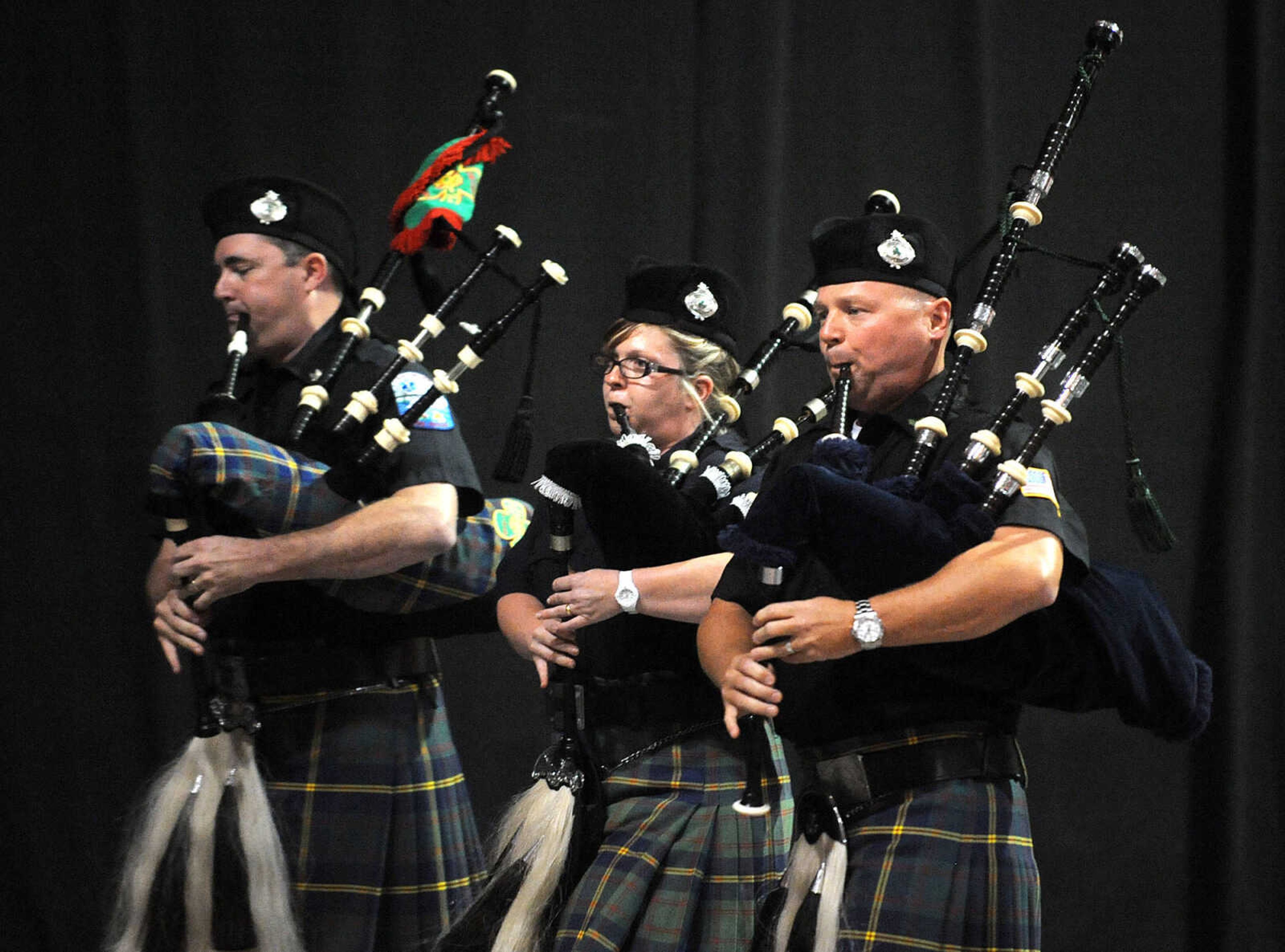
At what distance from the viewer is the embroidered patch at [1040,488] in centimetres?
191

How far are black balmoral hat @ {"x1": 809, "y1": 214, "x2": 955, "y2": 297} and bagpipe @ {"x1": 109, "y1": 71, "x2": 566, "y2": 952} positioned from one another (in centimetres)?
57

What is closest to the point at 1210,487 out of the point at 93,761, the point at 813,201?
the point at 813,201

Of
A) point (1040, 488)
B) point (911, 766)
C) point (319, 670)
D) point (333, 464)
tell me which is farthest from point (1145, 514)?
point (319, 670)

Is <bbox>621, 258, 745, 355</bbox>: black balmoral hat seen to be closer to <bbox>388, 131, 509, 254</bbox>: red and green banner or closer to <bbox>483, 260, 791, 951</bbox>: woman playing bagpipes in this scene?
<bbox>483, 260, 791, 951</bbox>: woman playing bagpipes

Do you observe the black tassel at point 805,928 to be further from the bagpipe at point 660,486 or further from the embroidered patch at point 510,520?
the embroidered patch at point 510,520

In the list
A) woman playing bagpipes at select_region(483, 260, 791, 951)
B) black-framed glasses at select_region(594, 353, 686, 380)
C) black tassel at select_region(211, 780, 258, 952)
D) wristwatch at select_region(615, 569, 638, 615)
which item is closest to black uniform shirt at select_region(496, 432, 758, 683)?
woman playing bagpipes at select_region(483, 260, 791, 951)

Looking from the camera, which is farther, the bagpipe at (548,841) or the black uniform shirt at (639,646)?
the black uniform shirt at (639,646)

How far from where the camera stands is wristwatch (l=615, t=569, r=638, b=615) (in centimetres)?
235

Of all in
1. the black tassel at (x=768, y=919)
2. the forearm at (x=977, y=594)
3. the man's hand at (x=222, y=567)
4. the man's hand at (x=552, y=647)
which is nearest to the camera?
the forearm at (x=977, y=594)

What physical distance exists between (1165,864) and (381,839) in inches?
75.6

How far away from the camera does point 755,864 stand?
2.40 meters

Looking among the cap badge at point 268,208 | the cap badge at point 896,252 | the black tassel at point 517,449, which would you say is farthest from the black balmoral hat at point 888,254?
the cap badge at point 268,208

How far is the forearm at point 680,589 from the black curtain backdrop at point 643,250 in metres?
1.34

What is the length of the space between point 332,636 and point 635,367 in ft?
2.64
